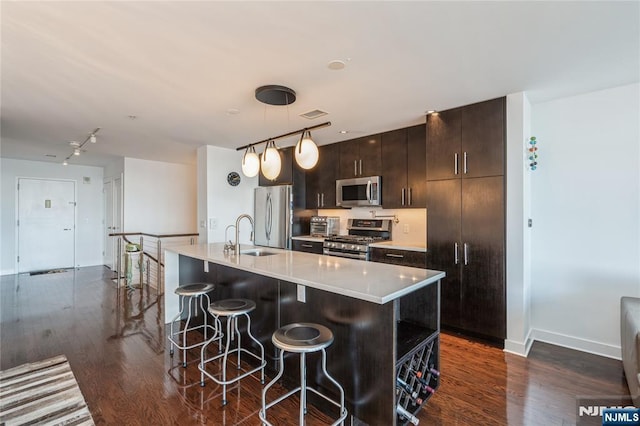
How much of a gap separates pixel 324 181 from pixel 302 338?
3.63 meters

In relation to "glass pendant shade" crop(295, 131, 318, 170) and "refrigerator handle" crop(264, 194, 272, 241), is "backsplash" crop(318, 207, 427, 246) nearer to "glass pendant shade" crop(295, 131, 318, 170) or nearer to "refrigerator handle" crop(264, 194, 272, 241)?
"refrigerator handle" crop(264, 194, 272, 241)

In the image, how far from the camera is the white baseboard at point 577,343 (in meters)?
2.69

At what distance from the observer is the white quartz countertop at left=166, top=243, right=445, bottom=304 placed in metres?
1.60

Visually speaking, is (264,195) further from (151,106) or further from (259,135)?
(151,106)

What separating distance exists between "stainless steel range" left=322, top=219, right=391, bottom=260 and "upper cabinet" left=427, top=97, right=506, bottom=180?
1290 mm

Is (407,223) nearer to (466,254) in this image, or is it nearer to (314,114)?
(466,254)

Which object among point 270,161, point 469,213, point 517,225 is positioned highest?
point 270,161

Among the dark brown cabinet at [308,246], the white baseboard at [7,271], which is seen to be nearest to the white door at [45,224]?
the white baseboard at [7,271]

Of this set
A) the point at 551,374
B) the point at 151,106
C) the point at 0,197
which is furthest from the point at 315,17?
the point at 0,197

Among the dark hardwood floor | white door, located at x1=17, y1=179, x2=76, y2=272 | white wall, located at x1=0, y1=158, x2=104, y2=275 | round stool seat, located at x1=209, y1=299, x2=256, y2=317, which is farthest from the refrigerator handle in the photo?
white door, located at x1=17, y1=179, x2=76, y2=272

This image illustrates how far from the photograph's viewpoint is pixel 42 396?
208 cm

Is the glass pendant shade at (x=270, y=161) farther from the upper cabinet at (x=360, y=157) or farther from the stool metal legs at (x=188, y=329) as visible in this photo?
the upper cabinet at (x=360, y=157)

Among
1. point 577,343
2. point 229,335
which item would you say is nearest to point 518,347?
point 577,343

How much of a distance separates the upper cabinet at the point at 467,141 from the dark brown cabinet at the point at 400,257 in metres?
0.92
